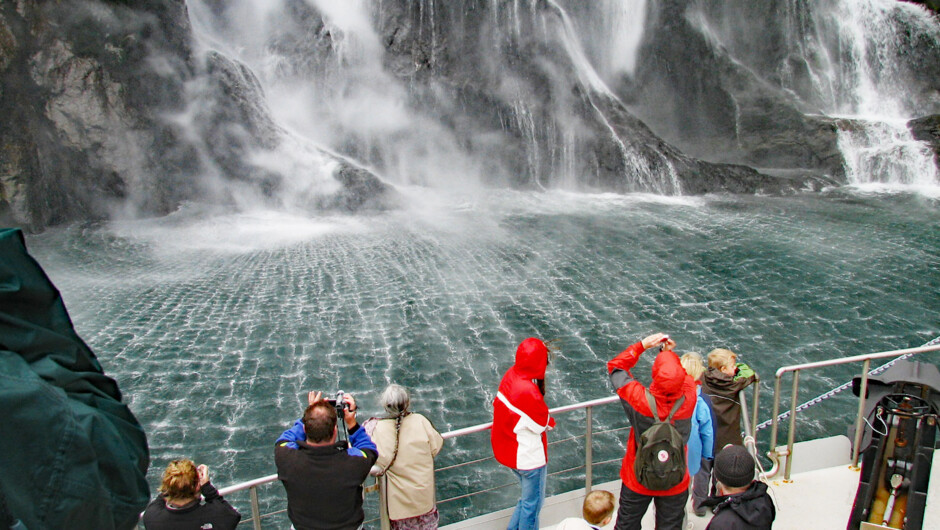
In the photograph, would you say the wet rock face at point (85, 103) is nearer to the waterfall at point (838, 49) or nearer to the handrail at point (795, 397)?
the handrail at point (795, 397)

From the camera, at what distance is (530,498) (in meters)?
4.55

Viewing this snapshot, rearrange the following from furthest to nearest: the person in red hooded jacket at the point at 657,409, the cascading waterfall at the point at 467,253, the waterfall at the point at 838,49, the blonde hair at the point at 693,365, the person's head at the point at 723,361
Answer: the waterfall at the point at 838,49
the cascading waterfall at the point at 467,253
the person's head at the point at 723,361
the blonde hair at the point at 693,365
the person in red hooded jacket at the point at 657,409

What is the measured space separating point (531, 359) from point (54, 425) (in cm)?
275

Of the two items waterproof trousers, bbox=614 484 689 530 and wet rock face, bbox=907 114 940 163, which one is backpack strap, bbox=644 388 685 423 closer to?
waterproof trousers, bbox=614 484 689 530

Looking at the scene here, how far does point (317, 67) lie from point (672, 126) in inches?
596

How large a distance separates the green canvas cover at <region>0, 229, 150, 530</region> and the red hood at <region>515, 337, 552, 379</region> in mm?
→ 2356

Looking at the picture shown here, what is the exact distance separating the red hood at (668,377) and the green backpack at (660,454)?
7cm

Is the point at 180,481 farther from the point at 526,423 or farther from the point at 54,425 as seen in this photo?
the point at 526,423

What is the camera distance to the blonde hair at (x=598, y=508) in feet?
12.7

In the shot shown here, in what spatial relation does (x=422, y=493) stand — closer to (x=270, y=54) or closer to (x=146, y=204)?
(x=146, y=204)

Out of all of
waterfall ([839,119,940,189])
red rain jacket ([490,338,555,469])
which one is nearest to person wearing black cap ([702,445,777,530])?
red rain jacket ([490,338,555,469])

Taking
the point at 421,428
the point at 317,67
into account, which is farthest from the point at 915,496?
the point at 317,67

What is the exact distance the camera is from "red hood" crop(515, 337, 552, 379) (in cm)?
435

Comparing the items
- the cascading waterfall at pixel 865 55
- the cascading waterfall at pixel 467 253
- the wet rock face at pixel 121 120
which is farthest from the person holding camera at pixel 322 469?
the cascading waterfall at pixel 865 55
